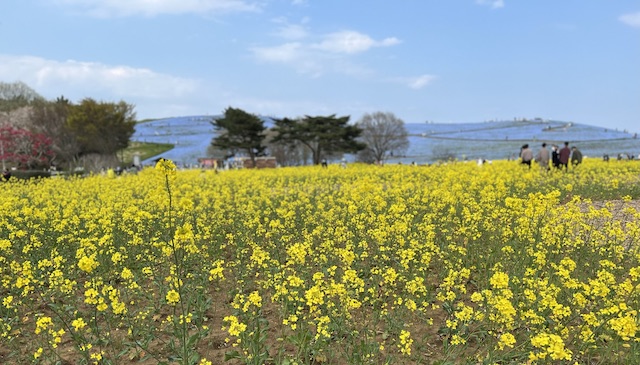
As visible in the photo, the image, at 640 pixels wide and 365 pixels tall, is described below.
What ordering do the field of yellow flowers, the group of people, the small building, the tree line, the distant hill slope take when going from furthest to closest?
the distant hill slope < the small building < the tree line < the group of people < the field of yellow flowers

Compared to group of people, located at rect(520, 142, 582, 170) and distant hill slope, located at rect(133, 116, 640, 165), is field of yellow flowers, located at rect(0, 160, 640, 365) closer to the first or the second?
group of people, located at rect(520, 142, 582, 170)

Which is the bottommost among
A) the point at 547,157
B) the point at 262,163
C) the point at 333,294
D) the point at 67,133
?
the point at 333,294

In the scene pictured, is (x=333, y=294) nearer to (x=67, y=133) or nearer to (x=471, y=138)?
(x=67, y=133)

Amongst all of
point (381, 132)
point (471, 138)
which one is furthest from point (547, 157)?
point (471, 138)

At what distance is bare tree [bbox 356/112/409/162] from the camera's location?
58.8 m

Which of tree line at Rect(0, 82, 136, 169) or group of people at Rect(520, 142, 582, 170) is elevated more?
tree line at Rect(0, 82, 136, 169)

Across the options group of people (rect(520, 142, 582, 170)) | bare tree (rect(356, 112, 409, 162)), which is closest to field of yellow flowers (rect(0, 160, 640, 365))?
group of people (rect(520, 142, 582, 170))

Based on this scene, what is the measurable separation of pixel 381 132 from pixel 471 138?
43.0m

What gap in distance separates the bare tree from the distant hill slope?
4.89 meters

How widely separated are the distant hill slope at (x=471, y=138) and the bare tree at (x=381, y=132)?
16.0 feet

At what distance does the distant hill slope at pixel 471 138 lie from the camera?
2635 inches

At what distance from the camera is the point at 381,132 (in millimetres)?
58969

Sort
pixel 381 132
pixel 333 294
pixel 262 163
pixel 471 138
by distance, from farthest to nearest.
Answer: pixel 471 138, pixel 381 132, pixel 262 163, pixel 333 294

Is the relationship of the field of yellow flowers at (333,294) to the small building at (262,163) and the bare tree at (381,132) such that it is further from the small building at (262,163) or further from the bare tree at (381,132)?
the bare tree at (381,132)
